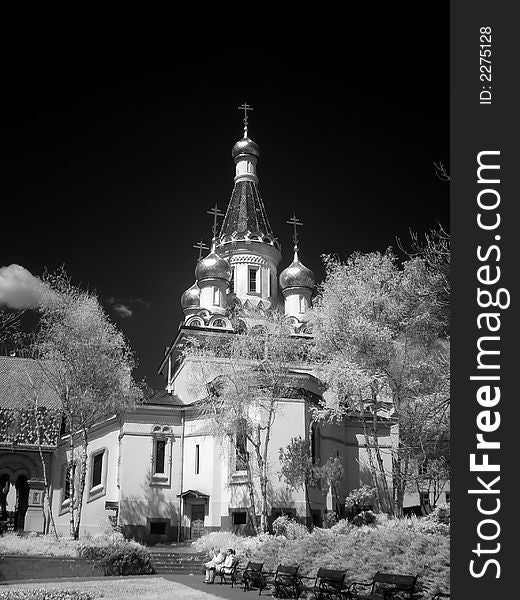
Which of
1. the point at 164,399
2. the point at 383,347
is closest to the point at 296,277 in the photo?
the point at 164,399

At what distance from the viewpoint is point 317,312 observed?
27578 millimetres

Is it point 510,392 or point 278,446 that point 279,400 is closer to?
point 278,446

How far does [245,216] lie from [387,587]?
1366 inches

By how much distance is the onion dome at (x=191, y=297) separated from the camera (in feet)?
152

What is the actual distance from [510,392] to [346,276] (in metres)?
20.5

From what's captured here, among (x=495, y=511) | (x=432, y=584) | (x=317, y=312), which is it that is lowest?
(x=432, y=584)

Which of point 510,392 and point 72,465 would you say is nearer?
point 510,392

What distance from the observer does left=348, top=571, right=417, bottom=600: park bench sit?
1365 centimetres

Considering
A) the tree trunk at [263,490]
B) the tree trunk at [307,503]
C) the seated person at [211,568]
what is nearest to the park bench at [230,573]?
the seated person at [211,568]

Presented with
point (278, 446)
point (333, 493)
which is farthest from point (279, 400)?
point (333, 493)

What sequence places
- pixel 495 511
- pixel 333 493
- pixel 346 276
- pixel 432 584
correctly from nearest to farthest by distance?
pixel 495 511
pixel 432 584
pixel 346 276
pixel 333 493

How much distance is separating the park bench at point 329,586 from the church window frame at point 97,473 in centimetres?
2145

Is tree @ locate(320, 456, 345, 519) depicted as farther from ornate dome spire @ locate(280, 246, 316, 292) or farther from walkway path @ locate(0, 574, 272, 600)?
ornate dome spire @ locate(280, 246, 316, 292)

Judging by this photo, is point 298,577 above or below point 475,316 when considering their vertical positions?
below
